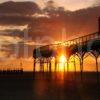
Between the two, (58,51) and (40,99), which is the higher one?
(58,51)

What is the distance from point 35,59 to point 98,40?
31.1 meters

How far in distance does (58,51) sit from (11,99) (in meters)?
28.8

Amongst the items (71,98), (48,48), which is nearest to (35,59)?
(48,48)

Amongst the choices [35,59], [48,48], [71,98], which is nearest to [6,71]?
[35,59]

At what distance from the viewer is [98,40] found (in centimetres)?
4184

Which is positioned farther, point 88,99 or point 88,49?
point 88,49

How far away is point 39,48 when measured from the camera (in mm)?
64938

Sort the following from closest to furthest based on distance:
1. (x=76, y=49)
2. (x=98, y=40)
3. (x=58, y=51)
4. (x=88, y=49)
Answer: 1. (x=98, y=40)
2. (x=88, y=49)
3. (x=76, y=49)
4. (x=58, y=51)

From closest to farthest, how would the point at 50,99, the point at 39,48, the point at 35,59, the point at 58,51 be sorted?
the point at 50,99, the point at 58,51, the point at 39,48, the point at 35,59

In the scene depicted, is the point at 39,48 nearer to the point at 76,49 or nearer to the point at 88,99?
the point at 76,49

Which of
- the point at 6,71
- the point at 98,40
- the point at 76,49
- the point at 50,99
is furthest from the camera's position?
the point at 6,71

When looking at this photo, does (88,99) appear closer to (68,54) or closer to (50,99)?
(50,99)

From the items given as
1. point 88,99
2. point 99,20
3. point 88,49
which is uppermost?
point 99,20

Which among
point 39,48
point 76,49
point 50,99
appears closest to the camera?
point 50,99
